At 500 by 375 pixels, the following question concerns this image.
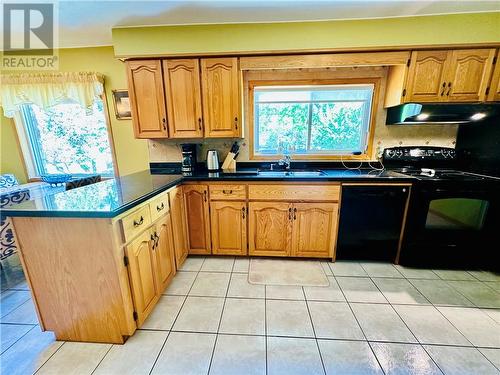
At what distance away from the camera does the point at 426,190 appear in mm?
2012

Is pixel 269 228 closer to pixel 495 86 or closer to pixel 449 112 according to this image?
pixel 449 112

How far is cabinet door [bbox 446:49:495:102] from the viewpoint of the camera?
6.54 feet

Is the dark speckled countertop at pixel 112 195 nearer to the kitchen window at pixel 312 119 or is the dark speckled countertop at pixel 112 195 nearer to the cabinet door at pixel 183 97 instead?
the cabinet door at pixel 183 97

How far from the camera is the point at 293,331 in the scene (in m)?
1.50

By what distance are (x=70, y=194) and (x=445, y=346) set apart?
273cm

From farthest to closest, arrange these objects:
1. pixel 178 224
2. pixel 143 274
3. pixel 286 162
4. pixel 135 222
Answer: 1. pixel 286 162
2. pixel 178 224
3. pixel 143 274
4. pixel 135 222

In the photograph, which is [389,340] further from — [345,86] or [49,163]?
[49,163]

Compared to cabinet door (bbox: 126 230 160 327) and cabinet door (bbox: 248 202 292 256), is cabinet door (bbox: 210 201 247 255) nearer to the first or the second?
cabinet door (bbox: 248 202 292 256)

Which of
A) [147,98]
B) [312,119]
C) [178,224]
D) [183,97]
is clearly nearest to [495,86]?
[312,119]

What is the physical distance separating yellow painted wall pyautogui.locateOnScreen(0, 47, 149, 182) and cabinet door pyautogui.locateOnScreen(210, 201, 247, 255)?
1.46 m

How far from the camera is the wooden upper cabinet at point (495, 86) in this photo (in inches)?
78.4

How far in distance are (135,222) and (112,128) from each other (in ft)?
7.03

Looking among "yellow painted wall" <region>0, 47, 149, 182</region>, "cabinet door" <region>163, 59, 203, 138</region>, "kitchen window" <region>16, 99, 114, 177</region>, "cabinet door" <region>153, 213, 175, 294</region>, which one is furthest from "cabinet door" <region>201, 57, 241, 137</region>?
"kitchen window" <region>16, 99, 114, 177</region>

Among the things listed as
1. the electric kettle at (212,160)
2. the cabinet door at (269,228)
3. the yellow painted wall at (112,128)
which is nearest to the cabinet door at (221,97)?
the electric kettle at (212,160)
